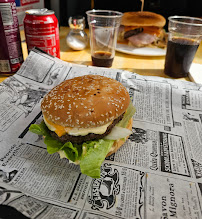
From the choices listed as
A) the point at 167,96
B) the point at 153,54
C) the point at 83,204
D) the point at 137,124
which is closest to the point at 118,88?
the point at 137,124

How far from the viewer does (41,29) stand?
1470 millimetres

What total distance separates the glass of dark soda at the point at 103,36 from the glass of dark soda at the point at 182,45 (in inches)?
18.5

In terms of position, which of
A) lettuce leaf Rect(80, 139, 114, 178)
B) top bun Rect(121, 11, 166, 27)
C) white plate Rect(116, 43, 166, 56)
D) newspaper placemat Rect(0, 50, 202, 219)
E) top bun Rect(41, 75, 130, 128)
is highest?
top bun Rect(121, 11, 166, 27)

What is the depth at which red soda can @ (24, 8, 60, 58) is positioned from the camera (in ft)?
4.71

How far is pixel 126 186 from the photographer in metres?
0.87

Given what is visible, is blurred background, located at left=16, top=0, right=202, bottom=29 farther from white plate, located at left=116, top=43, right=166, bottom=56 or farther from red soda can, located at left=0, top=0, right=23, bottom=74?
red soda can, located at left=0, top=0, right=23, bottom=74

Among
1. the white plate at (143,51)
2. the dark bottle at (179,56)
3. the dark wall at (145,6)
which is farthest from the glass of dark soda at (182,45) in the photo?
the dark wall at (145,6)

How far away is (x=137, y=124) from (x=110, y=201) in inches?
22.2

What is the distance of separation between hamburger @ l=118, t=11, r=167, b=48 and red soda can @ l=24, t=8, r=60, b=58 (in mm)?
900

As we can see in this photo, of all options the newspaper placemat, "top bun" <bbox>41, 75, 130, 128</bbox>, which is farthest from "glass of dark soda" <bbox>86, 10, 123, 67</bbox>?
"top bun" <bbox>41, 75, 130, 128</bbox>

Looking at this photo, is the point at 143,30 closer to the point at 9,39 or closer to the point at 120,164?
the point at 9,39

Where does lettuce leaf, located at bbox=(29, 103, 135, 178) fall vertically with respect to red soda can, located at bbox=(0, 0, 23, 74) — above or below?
below

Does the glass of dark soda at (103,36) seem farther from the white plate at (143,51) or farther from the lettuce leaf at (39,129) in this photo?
the lettuce leaf at (39,129)

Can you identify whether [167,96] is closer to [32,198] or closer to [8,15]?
[32,198]
